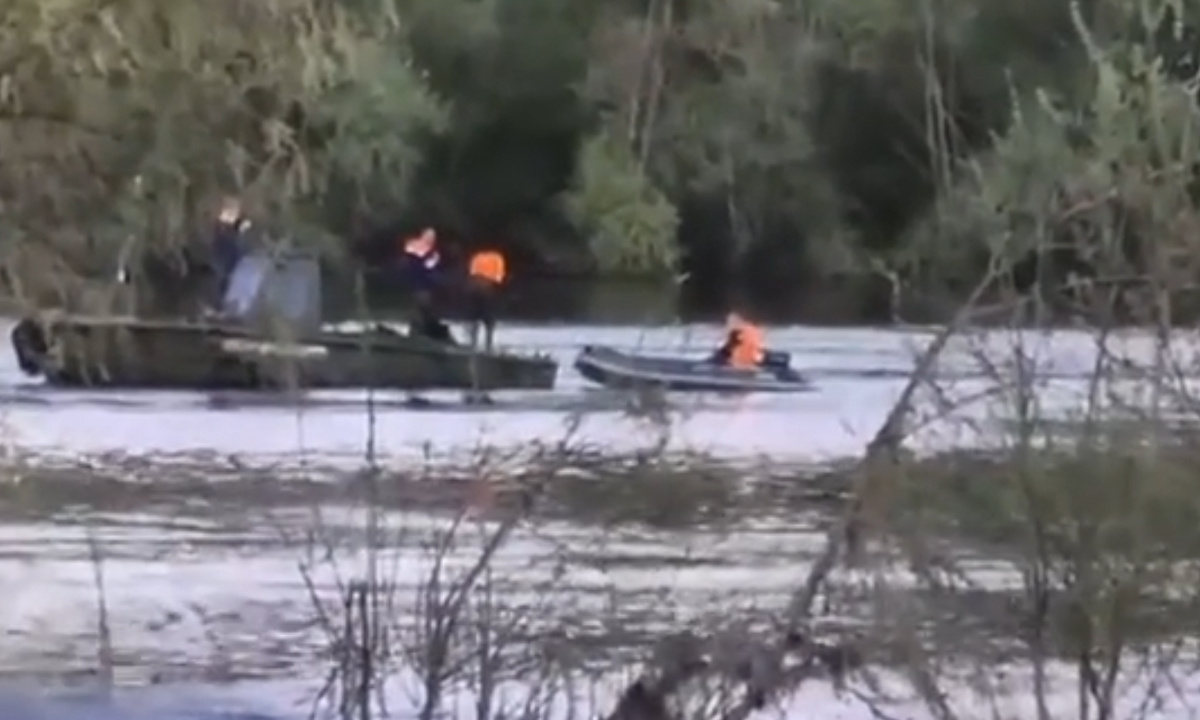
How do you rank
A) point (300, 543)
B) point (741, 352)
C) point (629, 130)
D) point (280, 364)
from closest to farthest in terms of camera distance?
point (300, 543)
point (280, 364)
point (741, 352)
point (629, 130)

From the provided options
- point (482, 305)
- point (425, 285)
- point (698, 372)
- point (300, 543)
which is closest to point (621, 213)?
point (425, 285)

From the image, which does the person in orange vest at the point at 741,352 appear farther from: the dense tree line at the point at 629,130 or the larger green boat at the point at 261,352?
the dense tree line at the point at 629,130

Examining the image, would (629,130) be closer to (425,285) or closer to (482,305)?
(425,285)

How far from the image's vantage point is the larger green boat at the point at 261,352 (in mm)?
15328

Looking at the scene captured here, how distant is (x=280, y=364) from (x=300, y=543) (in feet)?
28.1

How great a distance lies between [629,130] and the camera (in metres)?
44.7

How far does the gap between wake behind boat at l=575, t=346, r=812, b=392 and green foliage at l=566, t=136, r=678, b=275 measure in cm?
1380

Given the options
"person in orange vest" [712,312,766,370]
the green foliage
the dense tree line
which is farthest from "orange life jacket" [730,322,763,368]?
the green foliage

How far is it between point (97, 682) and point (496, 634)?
180 inches

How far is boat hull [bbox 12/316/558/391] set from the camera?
20111 mm

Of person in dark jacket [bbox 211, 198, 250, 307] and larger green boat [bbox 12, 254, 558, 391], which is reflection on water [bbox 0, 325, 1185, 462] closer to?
larger green boat [bbox 12, 254, 558, 391]

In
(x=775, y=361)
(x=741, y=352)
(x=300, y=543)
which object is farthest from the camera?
(x=775, y=361)

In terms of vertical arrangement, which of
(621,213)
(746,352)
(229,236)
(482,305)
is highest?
(621,213)

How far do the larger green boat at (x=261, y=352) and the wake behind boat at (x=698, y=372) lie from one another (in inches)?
34.5
